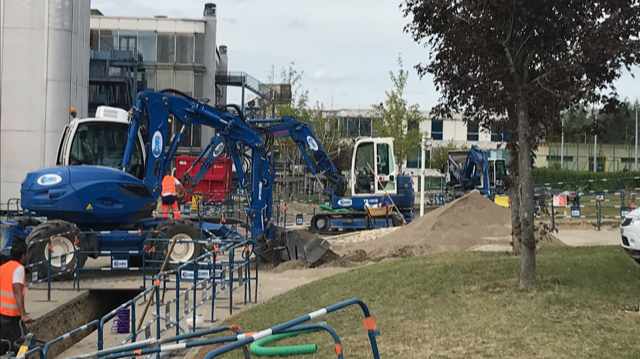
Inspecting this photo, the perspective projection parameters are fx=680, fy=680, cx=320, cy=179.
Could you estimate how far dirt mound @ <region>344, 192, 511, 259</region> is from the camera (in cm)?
1888

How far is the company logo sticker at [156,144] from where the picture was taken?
16.3 m

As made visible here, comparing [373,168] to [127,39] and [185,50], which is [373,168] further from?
[127,39]

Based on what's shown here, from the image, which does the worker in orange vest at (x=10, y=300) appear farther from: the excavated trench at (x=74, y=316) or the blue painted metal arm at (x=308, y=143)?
the blue painted metal arm at (x=308, y=143)

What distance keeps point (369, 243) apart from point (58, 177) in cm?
968

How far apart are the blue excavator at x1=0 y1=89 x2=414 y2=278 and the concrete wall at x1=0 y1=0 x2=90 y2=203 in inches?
565

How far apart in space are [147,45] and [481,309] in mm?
51181

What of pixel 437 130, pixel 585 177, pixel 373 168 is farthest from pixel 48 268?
pixel 437 130

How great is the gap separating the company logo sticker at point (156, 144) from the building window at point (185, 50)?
4076 cm

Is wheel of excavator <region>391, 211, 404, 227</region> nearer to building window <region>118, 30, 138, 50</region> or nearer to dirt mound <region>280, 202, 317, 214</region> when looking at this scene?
dirt mound <region>280, 202, 317, 214</region>

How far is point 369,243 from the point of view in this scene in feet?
69.3

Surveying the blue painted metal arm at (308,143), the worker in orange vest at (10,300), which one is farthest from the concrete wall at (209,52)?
the worker in orange vest at (10,300)

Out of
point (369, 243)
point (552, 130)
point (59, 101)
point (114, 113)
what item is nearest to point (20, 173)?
point (59, 101)

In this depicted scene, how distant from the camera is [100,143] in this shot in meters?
17.0

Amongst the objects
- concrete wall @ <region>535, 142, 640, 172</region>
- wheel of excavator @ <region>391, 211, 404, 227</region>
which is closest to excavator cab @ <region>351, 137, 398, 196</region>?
wheel of excavator @ <region>391, 211, 404, 227</region>
